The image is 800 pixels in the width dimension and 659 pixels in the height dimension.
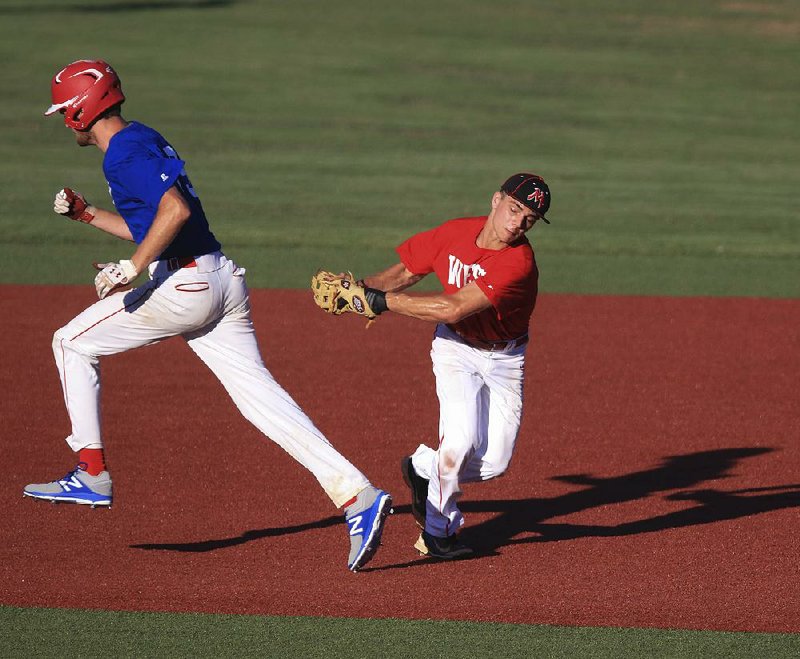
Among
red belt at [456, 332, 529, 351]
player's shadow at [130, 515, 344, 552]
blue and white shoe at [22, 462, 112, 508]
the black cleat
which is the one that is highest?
red belt at [456, 332, 529, 351]

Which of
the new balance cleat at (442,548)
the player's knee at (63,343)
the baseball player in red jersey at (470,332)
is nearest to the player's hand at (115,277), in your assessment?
the player's knee at (63,343)

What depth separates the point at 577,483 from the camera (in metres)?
8.64

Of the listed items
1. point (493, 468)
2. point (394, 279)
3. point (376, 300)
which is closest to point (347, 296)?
point (376, 300)

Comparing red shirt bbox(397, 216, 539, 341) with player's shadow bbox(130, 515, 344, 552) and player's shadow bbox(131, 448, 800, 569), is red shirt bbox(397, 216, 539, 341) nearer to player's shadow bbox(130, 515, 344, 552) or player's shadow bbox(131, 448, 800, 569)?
player's shadow bbox(131, 448, 800, 569)

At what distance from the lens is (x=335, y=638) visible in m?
6.07

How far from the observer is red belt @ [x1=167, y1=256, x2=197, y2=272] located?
22.4 ft

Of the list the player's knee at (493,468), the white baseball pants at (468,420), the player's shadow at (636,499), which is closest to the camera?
the white baseball pants at (468,420)

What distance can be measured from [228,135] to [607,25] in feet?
45.7

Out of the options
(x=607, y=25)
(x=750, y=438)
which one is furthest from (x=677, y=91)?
(x=750, y=438)

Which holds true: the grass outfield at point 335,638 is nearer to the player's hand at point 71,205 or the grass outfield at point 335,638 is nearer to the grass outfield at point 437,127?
the player's hand at point 71,205

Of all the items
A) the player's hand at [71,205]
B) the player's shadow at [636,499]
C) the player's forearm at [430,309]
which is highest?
the player's hand at [71,205]

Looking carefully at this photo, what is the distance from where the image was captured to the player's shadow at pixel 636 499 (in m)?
7.72

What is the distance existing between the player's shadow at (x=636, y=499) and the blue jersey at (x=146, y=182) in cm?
229

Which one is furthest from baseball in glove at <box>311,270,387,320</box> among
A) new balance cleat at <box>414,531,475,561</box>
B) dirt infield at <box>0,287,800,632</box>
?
dirt infield at <box>0,287,800,632</box>
